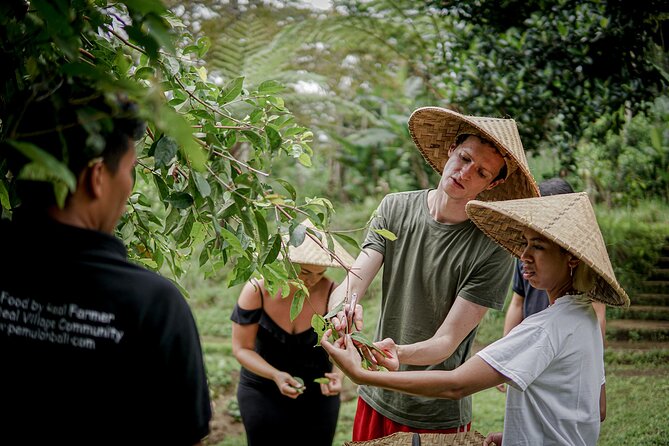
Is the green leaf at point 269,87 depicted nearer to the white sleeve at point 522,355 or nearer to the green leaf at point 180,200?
the green leaf at point 180,200

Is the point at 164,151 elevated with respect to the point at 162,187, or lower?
elevated

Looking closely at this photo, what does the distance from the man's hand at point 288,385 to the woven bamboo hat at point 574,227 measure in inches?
57.0

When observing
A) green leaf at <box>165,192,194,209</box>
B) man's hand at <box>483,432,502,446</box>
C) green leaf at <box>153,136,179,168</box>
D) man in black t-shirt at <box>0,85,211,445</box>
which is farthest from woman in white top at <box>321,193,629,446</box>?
man in black t-shirt at <box>0,85,211,445</box>

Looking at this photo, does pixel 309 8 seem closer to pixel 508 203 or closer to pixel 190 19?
pixel 190 19

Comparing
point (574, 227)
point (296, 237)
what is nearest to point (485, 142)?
point (574, 227)

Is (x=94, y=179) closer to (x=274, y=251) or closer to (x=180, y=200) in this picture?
(x=180, y=200)

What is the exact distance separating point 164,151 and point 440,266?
1180 millimetres

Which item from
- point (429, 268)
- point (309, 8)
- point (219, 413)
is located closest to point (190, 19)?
point (309, 8)

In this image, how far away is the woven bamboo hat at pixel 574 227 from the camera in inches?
70.9

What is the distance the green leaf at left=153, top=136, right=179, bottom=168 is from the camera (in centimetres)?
162

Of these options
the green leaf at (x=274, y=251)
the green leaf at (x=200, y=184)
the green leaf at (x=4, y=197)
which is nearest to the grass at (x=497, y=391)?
the green leaf at (x=274, y=251)

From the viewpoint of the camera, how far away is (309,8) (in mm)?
7113

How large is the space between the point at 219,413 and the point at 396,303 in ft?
11.2

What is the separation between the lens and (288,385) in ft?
10.3
